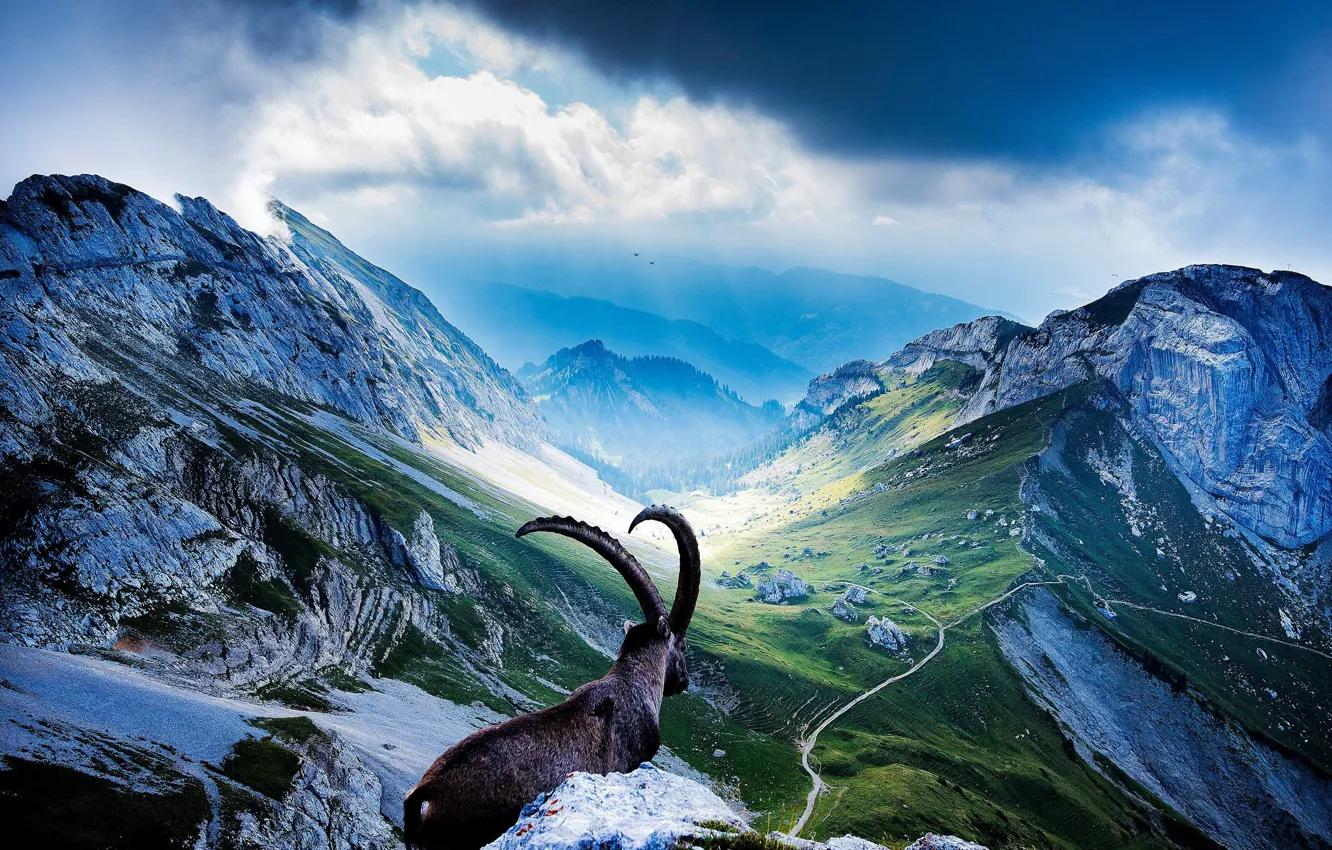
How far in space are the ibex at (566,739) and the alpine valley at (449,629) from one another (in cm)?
102

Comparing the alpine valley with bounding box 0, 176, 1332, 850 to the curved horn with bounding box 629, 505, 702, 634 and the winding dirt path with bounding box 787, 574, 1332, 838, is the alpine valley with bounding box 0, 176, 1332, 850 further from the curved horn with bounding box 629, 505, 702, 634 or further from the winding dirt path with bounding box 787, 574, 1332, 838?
the curved horn with bounding box 629, 505, 702, 634

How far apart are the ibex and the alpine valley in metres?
1.02

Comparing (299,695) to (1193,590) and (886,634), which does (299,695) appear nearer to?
(886,634)

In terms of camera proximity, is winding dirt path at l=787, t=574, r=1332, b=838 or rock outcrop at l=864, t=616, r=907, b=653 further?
rock outcrop at l=864, t=616, r=907, b=653

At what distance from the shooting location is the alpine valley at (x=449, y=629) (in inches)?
1443

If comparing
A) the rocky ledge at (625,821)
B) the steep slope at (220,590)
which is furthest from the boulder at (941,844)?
the steep slope at (220,590)

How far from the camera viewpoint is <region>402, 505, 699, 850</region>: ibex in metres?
7.26

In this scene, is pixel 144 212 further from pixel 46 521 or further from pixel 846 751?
pixel 846 751

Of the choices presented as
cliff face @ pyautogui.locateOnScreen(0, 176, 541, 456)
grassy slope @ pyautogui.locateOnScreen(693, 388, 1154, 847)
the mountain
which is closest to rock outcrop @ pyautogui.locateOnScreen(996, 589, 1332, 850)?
the mountain

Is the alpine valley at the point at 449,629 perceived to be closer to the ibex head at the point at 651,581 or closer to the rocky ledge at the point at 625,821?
the rocky ledge at the point at 625,821

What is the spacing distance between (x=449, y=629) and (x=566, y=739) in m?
92.7

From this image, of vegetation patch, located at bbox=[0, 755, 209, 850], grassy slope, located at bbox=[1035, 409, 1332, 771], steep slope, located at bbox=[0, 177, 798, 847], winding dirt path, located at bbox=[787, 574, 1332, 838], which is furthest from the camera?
grassy slope, located at bbox=[1035, 409, 1332, 771]

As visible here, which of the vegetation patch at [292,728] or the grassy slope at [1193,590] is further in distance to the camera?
the grassy slope at [1193,590]

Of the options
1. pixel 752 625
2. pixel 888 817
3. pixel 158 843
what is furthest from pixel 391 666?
pixel 752 625
